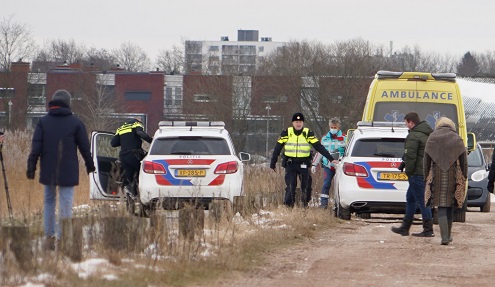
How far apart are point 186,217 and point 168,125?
681 centimetres

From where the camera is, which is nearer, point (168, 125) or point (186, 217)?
point (186, 217)

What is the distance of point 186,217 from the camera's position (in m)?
13.5

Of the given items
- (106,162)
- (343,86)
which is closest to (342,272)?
(106,162)

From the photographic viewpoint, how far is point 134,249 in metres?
12.4

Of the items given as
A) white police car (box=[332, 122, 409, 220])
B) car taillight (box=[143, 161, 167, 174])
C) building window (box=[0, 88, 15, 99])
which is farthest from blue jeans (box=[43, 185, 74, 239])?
building window (box=[0, 88, 15, 99])

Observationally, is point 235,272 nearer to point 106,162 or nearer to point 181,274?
point 181,274

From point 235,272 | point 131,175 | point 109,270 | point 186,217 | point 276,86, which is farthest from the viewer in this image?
point 276,86

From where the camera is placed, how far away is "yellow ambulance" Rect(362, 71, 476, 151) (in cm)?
2352

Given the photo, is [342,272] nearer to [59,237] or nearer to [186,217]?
[186,217]

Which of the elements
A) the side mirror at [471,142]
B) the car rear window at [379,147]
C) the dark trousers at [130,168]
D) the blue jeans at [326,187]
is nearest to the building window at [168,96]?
the blue jeans at [326,187]

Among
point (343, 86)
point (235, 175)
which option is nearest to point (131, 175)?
point (235, 175)

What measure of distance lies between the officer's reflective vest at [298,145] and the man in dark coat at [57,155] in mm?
7568

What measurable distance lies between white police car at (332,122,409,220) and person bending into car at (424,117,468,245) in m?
3.21

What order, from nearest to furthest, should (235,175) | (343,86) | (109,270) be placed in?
(109,270)
(235,175)
(343,86)
